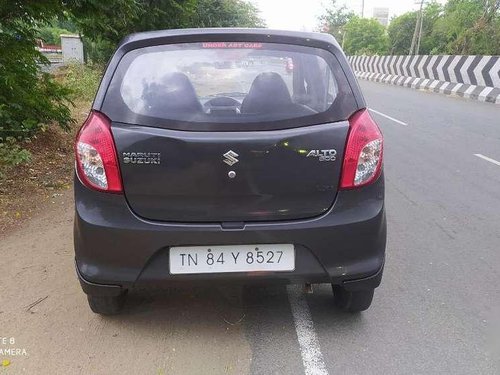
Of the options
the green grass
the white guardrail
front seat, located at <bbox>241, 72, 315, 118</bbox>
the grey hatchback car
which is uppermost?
front seat, located at <bbox>241, 72, 315, 118</bbox>

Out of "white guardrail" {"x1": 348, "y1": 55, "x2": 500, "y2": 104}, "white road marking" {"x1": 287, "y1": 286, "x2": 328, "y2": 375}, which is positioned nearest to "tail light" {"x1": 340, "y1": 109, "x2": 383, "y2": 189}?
"white road marking" {"x1": 287, "y1": 286, "x2": 328, "y2": 375}

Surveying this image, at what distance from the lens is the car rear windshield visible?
2.80 metres

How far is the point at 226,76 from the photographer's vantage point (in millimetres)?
3160

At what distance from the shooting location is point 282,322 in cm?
325

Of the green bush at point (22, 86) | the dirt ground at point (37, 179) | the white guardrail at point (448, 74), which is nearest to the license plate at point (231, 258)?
the dirt ground at point (37, 179)

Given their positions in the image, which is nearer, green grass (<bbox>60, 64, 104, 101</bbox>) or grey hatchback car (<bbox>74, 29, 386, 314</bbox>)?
grey hatchback car (<bbox>74, 29, 386, 314</bbox>)

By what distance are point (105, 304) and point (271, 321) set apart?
98 centimetres

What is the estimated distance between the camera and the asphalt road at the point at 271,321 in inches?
112

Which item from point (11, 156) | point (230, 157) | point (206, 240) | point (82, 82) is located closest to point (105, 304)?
point (206, 240)

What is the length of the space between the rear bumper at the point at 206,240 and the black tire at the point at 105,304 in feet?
0.81

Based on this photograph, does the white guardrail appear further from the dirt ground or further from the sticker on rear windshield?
the sticker on rear windshield

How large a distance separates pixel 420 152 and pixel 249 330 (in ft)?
20.0

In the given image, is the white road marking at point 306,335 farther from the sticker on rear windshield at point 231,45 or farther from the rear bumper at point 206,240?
the sticker on rear windshield at point 231,45

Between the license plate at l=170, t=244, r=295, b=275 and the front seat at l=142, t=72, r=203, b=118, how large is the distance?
0.70 metres
